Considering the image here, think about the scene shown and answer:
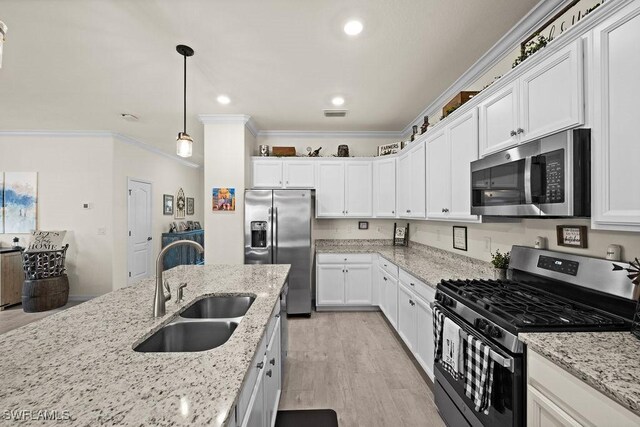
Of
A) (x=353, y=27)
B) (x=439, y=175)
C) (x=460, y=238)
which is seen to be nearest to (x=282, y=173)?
(x=439, y=175)

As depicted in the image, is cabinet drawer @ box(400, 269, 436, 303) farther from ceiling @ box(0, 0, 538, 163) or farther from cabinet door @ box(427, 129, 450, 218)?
ceiling @ box(0, 0, 538, 163)

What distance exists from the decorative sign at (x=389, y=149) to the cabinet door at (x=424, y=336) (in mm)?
2401

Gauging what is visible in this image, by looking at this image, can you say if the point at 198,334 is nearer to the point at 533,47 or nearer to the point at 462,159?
the point at 462,159

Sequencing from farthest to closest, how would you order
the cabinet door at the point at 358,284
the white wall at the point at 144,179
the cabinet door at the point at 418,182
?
the white wall at the point at 144,179
the cabinet door at the point at 358,284
the cabinet door at the point at 418,182

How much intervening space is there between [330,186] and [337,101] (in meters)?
1.32

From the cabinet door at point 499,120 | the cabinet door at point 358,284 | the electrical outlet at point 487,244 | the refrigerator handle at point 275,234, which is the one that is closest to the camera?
the cabinet door at point 499,120

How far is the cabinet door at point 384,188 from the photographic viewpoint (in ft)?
13.4

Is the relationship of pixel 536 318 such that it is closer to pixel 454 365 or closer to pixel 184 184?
pixel 454 365

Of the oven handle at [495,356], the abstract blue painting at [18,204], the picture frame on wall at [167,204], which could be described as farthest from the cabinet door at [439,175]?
the abstract blue painting at [18,204]

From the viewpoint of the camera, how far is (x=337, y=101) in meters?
3.39

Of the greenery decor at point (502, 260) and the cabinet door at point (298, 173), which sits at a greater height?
the cabinet door at point (298, 173)

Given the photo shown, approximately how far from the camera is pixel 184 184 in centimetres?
720

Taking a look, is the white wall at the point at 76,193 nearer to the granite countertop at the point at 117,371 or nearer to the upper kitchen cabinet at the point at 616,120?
the granite countertop at the point at 117,371

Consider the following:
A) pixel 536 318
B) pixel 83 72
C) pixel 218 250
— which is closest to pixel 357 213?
pixel 218 250
